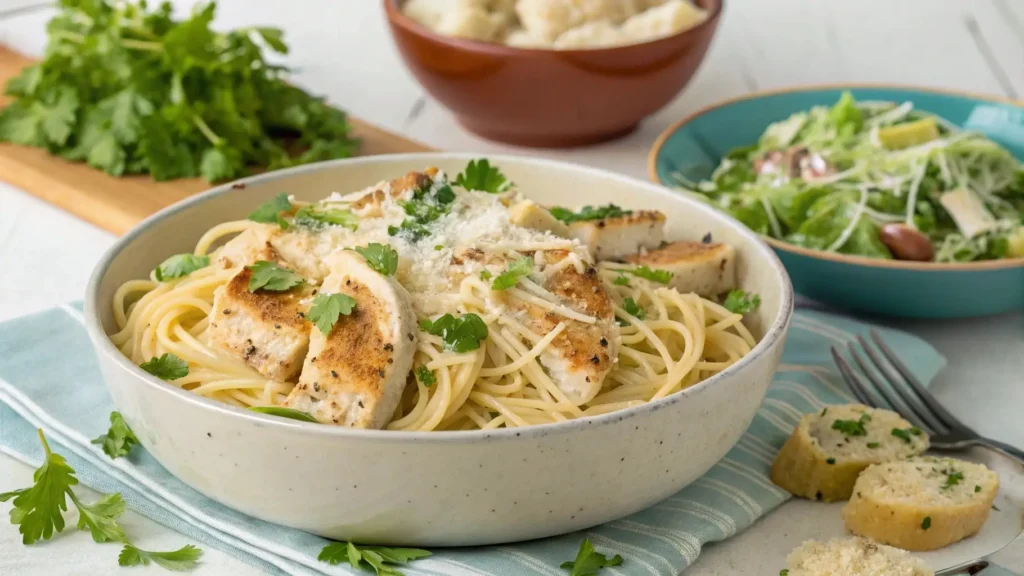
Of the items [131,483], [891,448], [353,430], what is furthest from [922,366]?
[131,483]

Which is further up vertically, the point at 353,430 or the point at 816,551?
the point at 353,430

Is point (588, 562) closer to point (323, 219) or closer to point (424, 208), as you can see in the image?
point (424, 208)

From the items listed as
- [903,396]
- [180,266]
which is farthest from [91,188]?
[903,396]

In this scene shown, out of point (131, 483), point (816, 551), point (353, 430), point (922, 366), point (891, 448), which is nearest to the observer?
point (353, 430)

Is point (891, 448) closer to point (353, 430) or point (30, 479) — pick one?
point (353, 430)

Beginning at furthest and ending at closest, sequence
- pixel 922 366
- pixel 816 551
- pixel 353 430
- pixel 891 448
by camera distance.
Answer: pixel 922 366
pixel 891 448
pixel 816 551
pixel 353 430

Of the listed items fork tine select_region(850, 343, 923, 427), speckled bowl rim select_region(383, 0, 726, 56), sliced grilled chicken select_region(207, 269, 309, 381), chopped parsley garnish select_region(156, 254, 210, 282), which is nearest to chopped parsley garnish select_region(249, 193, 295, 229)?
chopped parsley garnish select_region(156, 254, 210, 282)

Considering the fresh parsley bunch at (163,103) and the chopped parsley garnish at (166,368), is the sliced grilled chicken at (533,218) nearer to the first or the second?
the chopped parsley garnish at (166,368)
